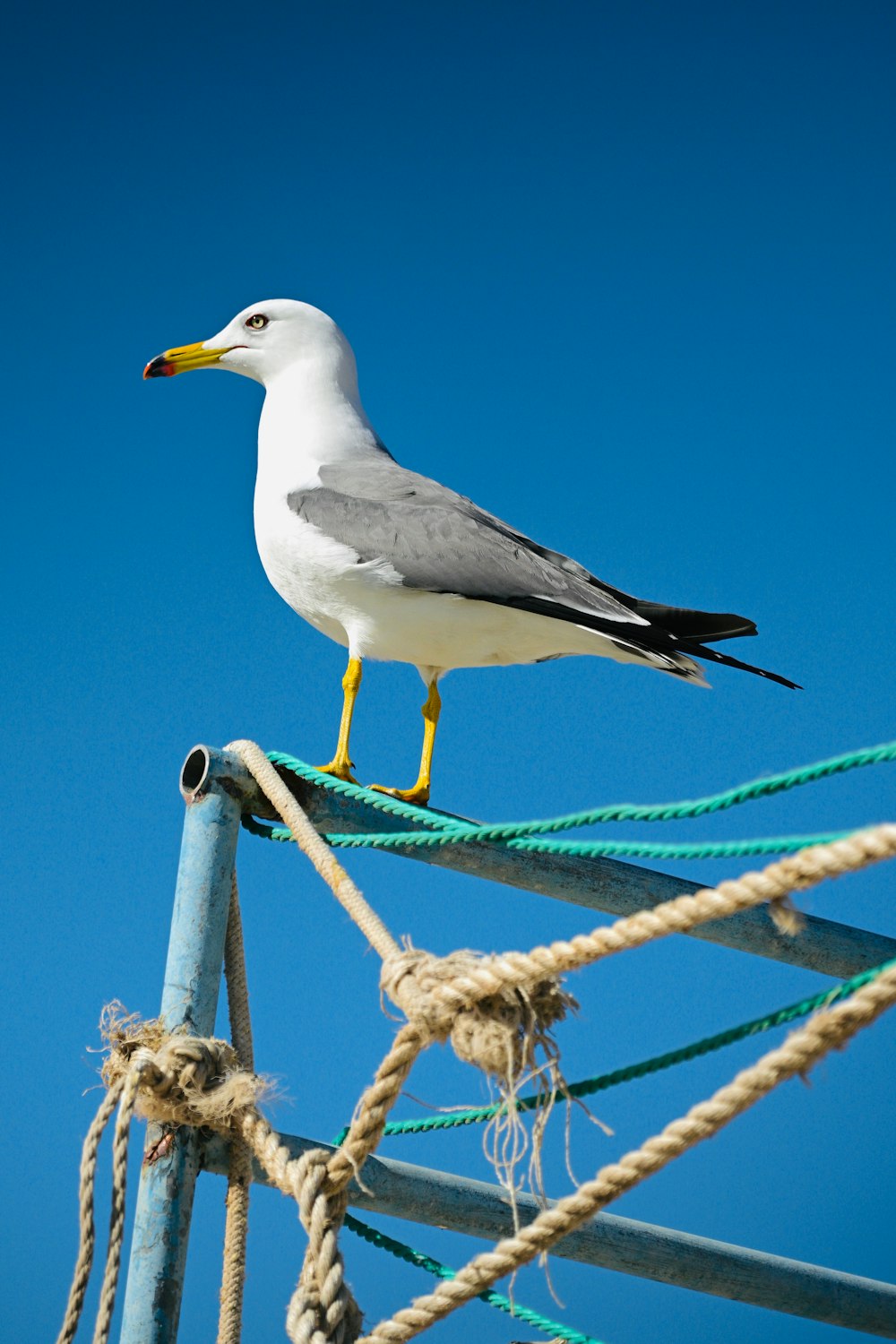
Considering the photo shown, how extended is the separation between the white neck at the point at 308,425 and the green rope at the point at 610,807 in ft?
5.74

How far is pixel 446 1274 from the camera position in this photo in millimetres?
2156

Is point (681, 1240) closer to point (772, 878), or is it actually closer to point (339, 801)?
point (339, 801)

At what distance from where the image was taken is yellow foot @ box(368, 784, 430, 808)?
3482 mm

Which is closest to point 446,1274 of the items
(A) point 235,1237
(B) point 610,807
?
(A) point 235,1237

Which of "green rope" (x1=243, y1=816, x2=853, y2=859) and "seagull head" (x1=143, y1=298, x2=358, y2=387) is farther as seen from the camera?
"seagull head" (x1=143, y1=298, x2=358, y2=387)

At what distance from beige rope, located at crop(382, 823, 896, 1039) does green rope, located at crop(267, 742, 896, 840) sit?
0.44 feet

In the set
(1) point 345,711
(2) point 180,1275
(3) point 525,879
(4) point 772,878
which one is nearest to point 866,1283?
(3) point 525,879

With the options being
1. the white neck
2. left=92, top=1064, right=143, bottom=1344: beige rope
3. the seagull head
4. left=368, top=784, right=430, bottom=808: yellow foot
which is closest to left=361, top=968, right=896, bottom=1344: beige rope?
left=92, top=1064, right=143, bottom=1344: beige rope

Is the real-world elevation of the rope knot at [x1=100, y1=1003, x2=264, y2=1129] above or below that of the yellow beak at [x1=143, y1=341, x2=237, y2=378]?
below

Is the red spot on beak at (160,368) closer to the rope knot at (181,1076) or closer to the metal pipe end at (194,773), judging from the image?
the metal pipe end at (194,773)

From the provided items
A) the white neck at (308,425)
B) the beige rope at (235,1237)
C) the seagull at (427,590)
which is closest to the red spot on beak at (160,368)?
the white neck at (308,425)

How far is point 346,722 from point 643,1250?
169 cm

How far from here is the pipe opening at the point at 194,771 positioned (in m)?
2.39

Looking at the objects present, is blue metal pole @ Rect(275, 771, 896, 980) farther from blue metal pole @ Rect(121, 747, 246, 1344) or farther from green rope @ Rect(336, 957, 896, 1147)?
green rope @ Rect(336, 957, 896, 1147)
